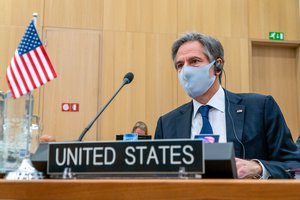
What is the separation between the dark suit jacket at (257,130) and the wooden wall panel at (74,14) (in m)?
4.25

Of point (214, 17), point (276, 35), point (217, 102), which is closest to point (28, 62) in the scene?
point (217, 102)

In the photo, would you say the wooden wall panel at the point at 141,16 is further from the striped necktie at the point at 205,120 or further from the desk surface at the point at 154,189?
the desk surface at the point at 154,189

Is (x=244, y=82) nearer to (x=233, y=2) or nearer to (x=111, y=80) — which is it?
(x=233, y=2)

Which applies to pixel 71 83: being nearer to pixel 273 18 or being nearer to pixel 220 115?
pixel 273 18

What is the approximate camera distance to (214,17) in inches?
260

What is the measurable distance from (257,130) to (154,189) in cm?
146

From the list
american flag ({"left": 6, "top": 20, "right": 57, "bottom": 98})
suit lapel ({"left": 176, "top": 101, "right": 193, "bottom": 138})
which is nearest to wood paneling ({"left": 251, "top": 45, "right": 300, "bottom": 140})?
suit lapel ({"left": 176, "top": 101, "right": 193, "bottom": 138})

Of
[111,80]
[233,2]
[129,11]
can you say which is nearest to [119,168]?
[111,80]

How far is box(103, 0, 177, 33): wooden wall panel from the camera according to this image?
20.8 ft

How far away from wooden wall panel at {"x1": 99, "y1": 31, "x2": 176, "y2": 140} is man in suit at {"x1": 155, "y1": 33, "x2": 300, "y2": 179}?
3659 mm

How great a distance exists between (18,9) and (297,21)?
4.43m

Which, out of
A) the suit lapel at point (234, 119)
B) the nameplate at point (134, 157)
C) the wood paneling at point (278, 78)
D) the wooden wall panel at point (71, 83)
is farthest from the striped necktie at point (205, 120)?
the wood paneling at point (278, 78)

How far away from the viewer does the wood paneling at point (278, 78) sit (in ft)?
22.3

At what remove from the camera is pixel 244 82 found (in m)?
6.50
